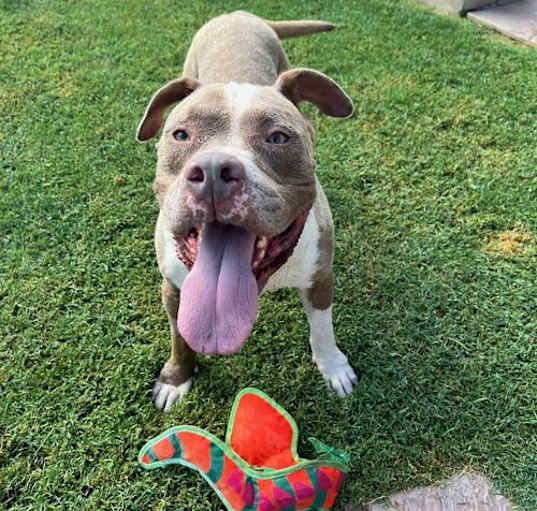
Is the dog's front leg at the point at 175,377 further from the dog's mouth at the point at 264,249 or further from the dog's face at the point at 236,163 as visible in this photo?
the dog's face at the point at 236,163

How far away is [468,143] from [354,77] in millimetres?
1336

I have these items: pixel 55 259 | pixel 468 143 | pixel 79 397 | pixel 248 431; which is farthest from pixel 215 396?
pixel 468 143

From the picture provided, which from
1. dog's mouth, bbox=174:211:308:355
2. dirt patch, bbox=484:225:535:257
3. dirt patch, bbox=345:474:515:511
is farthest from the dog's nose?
dirt patch, bbox=484:225:535:257

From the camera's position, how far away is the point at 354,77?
525 cm

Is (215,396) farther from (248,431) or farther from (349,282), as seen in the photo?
(349,282)

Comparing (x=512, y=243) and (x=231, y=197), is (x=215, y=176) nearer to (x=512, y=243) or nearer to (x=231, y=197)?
(x=231, y=197)

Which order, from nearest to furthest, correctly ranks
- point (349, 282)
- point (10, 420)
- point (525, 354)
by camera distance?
1. point (10, 420)
2. point (525, 354)
3. point (349, 282)

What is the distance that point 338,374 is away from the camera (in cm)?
302

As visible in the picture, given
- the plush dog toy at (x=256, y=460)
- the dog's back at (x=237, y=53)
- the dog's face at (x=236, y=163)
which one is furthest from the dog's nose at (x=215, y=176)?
the dog's back at (x=237, y=53)

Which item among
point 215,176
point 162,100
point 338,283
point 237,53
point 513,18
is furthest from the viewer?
point 513,18

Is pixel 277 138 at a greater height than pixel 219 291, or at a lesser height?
greater

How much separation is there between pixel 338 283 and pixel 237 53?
1.60 meters

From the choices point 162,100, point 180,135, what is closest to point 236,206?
point 180,135

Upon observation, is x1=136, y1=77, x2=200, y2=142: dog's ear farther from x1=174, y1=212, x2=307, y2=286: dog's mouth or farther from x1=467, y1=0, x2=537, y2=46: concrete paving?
x1=467, y1=0, x2=537, y2=46: concrete paving
